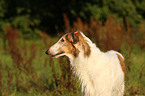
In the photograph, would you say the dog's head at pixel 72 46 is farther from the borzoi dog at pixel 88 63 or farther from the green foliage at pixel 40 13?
the green foliage at pixel 40 13

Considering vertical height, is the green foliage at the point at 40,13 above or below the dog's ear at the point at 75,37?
above

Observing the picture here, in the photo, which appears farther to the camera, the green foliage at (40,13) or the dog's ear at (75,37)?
the green foliage at (40,13)

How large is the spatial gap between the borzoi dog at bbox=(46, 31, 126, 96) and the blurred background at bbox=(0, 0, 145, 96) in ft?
0.95

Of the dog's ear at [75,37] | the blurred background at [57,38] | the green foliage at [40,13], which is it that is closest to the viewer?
the dog's ear at [75,37]

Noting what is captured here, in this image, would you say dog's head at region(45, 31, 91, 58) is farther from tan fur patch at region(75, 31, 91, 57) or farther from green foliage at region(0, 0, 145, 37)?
green foliage at region(0, 0, 145, 37)

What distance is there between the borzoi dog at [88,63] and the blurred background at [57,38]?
0.95 feet

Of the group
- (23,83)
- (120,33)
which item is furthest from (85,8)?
(23,83)

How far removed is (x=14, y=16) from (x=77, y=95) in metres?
14.2

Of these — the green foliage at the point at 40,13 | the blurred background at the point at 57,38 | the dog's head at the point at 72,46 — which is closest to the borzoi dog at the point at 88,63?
the dog's head at the point at 72,46

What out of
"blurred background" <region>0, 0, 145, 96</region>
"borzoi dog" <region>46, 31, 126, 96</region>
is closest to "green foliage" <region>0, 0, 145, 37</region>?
"blurred background" <region>0, 0, 145, 96</region>

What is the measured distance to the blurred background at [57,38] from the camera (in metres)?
5.08

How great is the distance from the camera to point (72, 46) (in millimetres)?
3404

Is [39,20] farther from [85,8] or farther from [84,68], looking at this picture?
[84,68]

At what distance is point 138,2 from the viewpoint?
12.5m
